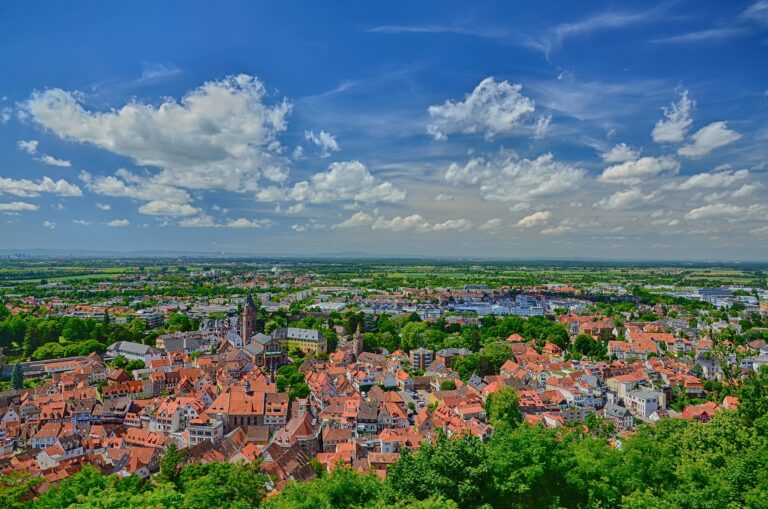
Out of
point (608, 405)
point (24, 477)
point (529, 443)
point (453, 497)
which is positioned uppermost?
point (529, 443)

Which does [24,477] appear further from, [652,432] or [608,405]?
[608,405]

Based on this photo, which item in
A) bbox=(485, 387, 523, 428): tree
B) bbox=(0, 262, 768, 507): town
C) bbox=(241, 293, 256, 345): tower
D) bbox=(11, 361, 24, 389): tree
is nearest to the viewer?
bbox=(0, 262, 768, 507): town

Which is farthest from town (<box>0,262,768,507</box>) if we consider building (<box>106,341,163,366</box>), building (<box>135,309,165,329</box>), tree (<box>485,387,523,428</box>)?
building (<box>135,309,165,329</box>)

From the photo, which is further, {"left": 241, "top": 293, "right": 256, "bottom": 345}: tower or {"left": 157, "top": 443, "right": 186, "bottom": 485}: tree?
{"left": 241, "top": 293, "right": 256, "bottom": 345}: tower

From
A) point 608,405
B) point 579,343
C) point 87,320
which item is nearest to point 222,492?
point 608,405

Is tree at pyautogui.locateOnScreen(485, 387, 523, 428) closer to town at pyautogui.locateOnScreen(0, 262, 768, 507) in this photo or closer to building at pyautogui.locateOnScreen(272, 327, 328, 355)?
town at pyautogui.locateOnScreen(0, 262, 768, 507)
